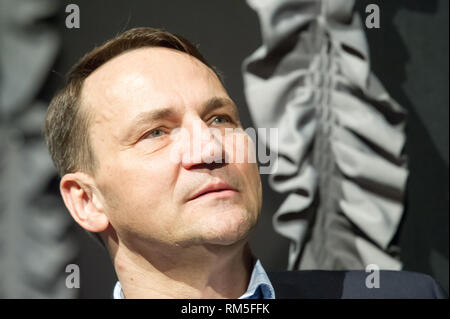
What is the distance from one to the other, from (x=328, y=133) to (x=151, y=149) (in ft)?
2.17

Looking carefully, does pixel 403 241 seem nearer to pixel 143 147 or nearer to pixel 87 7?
pixel 143 147

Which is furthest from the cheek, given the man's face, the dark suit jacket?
the dark suit jacket

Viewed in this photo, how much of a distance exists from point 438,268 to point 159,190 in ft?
3.13

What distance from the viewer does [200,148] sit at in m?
0.84

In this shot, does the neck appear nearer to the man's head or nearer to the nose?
the man's head

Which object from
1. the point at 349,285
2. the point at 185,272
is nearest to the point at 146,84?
the point at 185,272

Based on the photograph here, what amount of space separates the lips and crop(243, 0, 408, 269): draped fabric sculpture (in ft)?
1.73

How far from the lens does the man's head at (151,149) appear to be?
0.82 m

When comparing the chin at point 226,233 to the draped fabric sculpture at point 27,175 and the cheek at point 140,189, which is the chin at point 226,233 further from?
the draped fabric sculpture at point 27,175

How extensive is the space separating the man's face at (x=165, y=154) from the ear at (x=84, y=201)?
2cm

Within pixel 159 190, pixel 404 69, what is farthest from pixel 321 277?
pixel 404 69

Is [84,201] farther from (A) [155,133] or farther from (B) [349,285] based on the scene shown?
(B) [349,285]

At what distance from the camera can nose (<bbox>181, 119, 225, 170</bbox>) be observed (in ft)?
2.74

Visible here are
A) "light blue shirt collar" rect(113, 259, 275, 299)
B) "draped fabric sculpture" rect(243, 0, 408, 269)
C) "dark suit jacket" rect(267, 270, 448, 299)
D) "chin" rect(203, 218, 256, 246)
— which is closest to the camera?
"chin" rect(203, 218, 256, 246)
